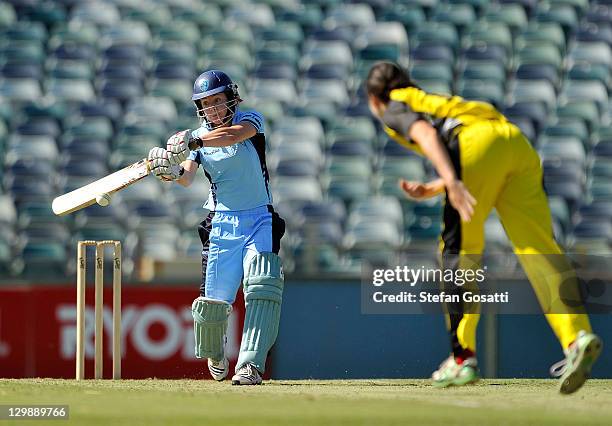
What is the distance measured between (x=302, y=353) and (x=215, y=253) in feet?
6.32

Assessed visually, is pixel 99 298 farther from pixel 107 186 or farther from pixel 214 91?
pixel 214 91

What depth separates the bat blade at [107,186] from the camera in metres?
6.39

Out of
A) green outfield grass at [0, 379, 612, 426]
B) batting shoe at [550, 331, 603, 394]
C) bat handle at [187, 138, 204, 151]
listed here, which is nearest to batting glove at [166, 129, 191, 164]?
bat handle at [187, 138, 204, 151]

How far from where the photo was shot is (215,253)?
6.53 meters

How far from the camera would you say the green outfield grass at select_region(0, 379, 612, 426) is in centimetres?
441

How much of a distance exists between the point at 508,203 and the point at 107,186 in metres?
2.10

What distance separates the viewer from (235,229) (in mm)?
6480

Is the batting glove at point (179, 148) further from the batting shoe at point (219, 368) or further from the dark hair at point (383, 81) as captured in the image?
the batting shoe at point (219, 368)

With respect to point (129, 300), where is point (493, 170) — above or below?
above

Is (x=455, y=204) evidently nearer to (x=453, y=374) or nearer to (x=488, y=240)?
(x=453, y=374)

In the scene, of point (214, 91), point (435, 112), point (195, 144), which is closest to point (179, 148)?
point (195, 144)

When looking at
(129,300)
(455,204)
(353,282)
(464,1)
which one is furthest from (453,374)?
(464,1)

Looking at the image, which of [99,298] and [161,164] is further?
[99,298]

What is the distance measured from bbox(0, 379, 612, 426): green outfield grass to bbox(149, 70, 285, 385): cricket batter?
0.80 ft
